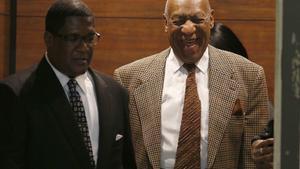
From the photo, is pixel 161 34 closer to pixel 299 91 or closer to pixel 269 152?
pixel 269 152

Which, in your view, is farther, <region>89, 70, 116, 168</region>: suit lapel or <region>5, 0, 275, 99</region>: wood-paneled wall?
<region>5, 0, 275, 99</region>: wood-paneled wall

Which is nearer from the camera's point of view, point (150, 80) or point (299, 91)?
point (299, 91)

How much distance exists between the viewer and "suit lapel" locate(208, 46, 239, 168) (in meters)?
2.24

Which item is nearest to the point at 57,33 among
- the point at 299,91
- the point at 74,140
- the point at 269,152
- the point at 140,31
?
the point at 74,140

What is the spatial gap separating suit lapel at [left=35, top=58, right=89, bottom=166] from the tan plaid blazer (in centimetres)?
50

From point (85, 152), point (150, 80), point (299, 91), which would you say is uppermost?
point (299, 91)

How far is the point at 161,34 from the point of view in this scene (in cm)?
401

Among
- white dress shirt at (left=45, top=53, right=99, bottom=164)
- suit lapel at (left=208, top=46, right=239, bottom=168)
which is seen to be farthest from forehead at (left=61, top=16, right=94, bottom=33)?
suit lapel at (left=208, top=46, right=239, bottom=168)

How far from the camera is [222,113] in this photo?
7.45 feet

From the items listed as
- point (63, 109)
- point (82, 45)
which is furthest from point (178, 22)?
point (63, 109)

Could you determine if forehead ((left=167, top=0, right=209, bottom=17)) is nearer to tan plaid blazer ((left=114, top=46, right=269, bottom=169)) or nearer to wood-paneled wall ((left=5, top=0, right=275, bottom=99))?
tan plaid blazer ((left=114, top=46, right=269, bottom=169))

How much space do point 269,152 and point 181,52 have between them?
92 cm

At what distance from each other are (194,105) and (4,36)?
2.17m

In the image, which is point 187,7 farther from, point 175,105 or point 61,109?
point 61,109
